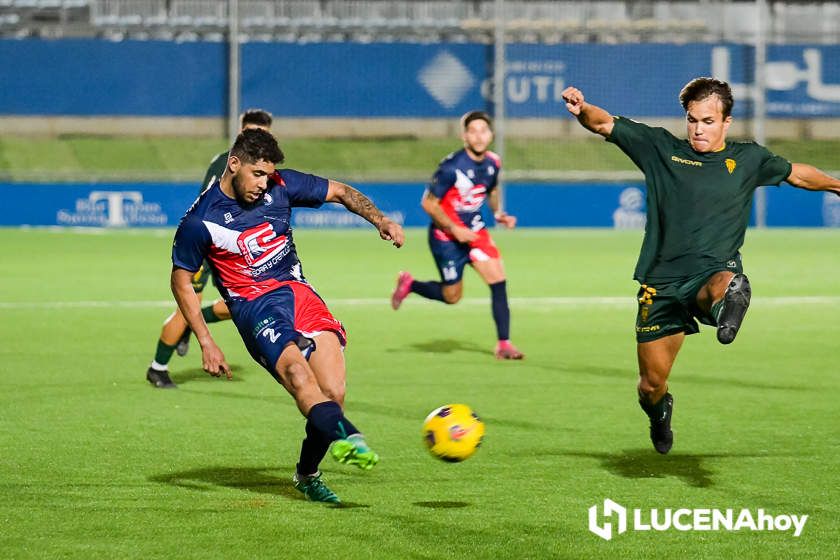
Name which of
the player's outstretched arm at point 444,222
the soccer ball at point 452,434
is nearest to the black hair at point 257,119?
the player's outstretched arm at point 444,222

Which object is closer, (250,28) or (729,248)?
(729,248)

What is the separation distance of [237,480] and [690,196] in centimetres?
281

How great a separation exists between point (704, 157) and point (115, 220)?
25673mm

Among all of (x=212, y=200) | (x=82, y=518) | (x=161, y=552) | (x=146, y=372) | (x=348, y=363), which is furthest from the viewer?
(x=348, y=363)

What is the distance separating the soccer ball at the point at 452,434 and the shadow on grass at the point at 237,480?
511 mm

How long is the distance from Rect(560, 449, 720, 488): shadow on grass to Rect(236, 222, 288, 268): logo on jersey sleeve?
2183mm

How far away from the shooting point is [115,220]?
1266 inches

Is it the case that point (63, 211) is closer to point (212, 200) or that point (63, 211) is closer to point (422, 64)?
point (422, 64)

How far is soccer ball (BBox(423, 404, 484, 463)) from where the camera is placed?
694 cm

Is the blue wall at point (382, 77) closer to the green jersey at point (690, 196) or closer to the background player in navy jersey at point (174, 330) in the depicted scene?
the background player in navy jersey at point (174, 330)

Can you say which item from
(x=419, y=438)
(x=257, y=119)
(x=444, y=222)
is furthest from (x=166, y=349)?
(x=444, y=222)

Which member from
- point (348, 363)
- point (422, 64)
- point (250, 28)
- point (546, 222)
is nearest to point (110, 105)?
point (250, 28)

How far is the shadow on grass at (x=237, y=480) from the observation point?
732 cm

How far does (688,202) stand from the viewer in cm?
779
